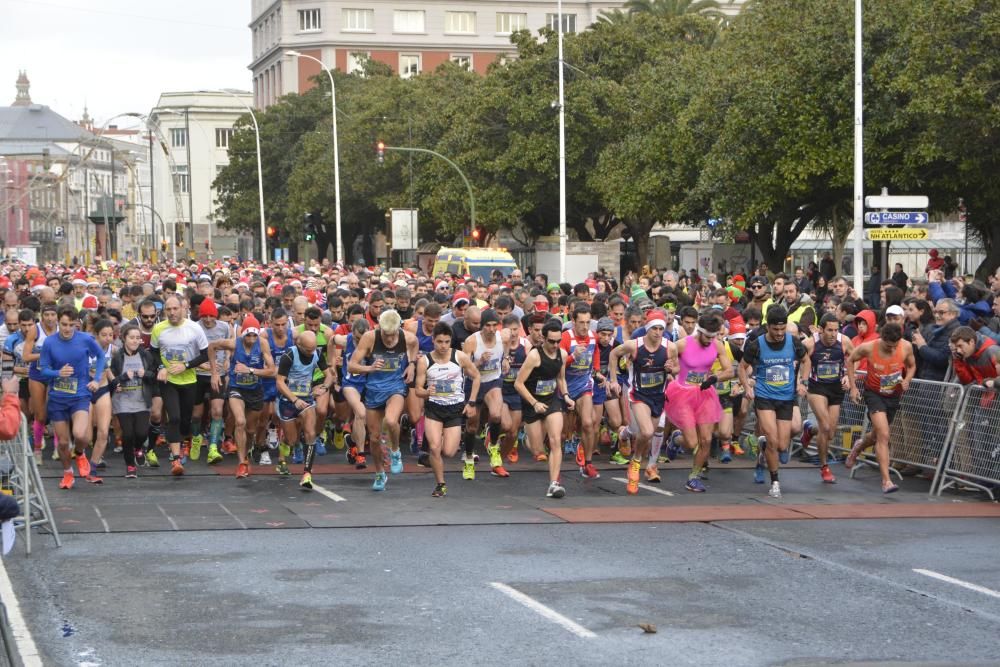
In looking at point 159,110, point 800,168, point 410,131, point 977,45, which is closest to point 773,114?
point 800,168

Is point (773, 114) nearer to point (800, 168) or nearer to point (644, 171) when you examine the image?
point (800, 168)

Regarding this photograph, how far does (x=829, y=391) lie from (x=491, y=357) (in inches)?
136

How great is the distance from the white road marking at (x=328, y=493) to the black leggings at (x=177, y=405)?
1.63 metres

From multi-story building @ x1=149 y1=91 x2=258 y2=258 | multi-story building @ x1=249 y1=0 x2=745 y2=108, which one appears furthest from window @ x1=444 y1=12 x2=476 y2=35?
multi-story building @ x1=149 y1=91 x2=258 y2=258

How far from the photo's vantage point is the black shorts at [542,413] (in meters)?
14.3

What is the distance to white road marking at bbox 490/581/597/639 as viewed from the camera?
8578 millimetres

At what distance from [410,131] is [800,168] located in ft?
112

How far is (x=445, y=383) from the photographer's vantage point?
1416 centimetres

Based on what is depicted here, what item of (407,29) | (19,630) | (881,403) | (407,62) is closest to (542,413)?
(881,403)

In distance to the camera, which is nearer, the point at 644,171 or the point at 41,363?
the point at 41,363

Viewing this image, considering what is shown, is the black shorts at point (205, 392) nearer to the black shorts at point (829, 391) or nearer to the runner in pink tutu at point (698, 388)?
the runner in pink tutu at point (698, 388)

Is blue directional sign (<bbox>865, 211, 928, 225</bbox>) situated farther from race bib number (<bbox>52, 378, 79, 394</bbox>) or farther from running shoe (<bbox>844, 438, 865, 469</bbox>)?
race bib number (<bbox>52, 378, 79, 394</bbox>)

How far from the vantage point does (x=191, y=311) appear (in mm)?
17891

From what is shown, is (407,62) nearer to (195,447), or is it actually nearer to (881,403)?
(195,447)
